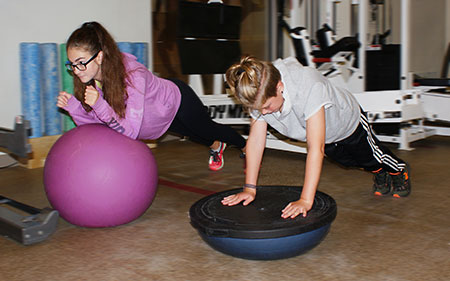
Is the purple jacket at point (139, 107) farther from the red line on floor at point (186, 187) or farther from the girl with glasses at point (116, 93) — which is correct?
the red line on floor at point (186, 187)

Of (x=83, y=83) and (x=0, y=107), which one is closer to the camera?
(x=83, y=83)

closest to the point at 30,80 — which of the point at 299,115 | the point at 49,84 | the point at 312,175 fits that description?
the point at 49,84

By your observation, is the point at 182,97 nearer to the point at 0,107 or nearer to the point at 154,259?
the point at 154,259

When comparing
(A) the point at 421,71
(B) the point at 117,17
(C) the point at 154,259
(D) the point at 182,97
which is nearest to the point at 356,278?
(C) the point at 154,259

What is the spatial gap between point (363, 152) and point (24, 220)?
172cm

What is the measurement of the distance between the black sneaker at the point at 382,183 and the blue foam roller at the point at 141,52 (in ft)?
8.63

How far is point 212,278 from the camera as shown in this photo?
1731 mm

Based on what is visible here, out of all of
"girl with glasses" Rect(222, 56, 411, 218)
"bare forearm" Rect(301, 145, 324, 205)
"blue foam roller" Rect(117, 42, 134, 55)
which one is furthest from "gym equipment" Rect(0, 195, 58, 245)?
"blue foam roller" Rect(117, 42, 134, 55)

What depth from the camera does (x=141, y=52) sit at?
4.55 meters

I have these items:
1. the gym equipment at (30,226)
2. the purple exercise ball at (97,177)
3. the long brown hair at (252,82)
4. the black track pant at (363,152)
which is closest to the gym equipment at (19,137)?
the purple exercise ball at (97,177)

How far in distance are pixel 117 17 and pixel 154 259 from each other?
325cm

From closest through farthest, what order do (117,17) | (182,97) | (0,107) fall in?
(182,97) → (0,107) → (117,17)

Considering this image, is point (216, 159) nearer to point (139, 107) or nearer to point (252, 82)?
point (139, 107)

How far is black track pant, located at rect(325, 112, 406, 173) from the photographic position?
2465 mm
